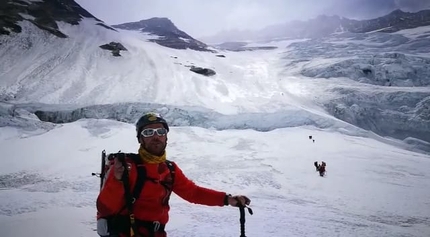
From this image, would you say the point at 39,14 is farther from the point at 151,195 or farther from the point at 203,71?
the point at 151,195

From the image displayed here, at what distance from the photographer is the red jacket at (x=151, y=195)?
2324 millimetres

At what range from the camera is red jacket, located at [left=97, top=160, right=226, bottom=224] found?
7.63ft

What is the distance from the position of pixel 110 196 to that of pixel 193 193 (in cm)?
91

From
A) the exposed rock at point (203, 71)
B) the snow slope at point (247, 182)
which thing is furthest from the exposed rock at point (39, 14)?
the snow slope at point (247, 182)

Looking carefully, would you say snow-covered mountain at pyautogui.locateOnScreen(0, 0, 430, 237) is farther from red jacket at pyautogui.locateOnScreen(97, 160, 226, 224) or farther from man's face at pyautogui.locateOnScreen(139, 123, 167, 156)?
man's face at pyautogui.locateOnScreen(139, 123, 167, 156)

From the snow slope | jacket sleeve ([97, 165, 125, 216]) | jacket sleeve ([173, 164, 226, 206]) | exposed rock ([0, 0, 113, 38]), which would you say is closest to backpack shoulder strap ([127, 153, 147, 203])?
jacket sleeve ([97, 165, 125, 216])

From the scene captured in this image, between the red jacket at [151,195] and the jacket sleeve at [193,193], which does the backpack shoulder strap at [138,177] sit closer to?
the red jacket at [151,195]

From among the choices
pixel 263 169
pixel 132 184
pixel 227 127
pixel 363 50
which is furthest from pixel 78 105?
pixel 363 50

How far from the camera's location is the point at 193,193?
301 cm

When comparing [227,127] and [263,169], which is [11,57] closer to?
[227,127]

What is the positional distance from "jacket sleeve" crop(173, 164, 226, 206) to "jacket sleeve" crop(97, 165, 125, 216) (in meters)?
0.67

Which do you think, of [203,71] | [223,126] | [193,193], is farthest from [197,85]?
[193,193]

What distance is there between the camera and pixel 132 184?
2426 millimetres

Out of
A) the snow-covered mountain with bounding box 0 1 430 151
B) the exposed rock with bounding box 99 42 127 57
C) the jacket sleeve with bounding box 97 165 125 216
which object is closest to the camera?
the jacket sleeve with bounding box 97 165 125 216
